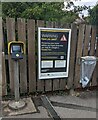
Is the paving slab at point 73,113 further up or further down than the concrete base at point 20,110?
further down

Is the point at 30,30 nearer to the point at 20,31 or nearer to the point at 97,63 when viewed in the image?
the point at 20,31

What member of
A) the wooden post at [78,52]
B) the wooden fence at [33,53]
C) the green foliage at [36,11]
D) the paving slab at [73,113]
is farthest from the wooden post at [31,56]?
the wooden post at [78,52]

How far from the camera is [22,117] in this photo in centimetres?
399

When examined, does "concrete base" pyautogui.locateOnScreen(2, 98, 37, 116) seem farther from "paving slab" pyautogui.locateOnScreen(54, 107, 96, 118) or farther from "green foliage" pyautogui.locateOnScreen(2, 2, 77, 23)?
"green foliage" pyautogui.locateOnScreen(2, 2, 77, 23)

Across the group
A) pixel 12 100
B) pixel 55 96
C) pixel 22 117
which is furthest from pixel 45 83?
pixel 22 117

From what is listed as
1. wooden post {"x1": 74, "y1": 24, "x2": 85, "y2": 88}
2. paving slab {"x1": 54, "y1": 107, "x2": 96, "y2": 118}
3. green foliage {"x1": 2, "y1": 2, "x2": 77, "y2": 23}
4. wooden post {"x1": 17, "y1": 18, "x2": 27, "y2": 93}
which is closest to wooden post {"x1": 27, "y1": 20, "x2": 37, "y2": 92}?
wooden post {"x1": 17, "y1": 18, "x2": 27, "y2": 93}

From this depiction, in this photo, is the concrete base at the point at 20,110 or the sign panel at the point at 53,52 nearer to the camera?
the concrete base at the point at 20,110

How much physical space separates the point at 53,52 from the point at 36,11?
1.21 metres

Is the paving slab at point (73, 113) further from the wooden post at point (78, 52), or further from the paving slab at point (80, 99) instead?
the wooden post at point (78, 52)

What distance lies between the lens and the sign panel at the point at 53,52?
15.3ft

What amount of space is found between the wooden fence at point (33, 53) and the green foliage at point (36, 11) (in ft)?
2.16

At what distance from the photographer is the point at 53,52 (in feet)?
15.6

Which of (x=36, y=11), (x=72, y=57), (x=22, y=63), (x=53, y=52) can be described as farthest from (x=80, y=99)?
(x=36, y=11)

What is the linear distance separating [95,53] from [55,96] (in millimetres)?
1496
